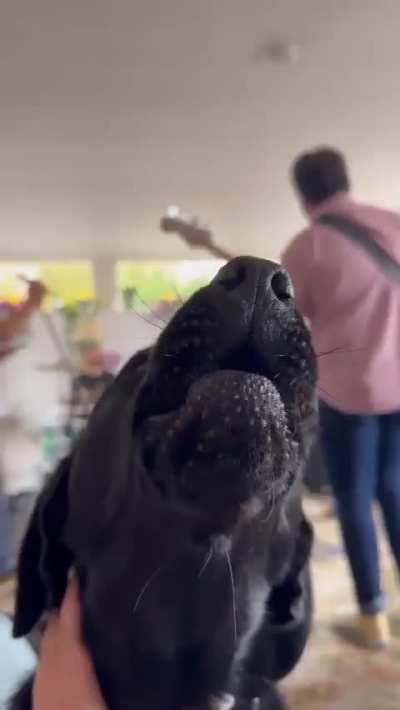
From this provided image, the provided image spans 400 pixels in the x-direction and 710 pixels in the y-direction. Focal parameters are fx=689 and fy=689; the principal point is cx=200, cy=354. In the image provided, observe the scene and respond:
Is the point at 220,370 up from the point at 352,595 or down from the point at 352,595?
up

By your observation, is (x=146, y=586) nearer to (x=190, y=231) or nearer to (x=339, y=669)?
(x=339, y=669)

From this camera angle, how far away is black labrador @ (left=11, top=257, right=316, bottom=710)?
566 millimetres

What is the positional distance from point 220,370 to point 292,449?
93mm

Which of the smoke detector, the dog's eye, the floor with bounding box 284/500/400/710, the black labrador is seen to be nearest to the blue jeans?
the floor with bounding box 284/500/400/710

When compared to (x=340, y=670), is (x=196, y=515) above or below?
above

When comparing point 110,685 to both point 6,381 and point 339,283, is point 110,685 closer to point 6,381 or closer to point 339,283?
point 339,283

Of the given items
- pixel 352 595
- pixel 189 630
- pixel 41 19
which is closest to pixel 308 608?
pixel 189 630

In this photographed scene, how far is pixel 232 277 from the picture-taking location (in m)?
0.57

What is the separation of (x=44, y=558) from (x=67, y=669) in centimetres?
12

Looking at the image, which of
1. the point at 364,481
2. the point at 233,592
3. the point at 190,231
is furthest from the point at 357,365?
the point at 233,592

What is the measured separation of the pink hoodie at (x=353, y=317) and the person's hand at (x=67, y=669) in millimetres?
987

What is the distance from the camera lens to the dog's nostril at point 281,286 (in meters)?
0.57

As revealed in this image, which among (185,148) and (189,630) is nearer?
(189,630)

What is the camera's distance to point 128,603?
714mm
